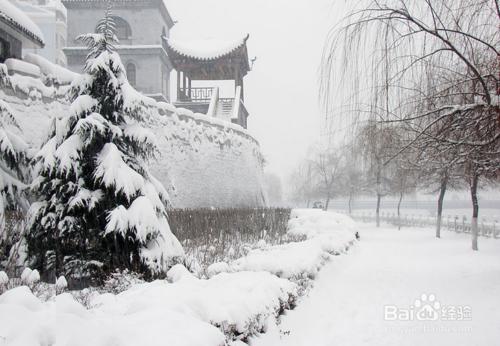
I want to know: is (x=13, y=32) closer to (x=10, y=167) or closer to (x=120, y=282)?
(x=10, y=167)

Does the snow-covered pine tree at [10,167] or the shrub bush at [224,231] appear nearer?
the snow-covered pine tree at [10,167]

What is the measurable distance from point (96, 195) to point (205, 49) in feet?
58.0

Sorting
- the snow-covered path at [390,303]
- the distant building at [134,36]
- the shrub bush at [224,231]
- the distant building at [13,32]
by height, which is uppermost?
the distant building at [134,36]

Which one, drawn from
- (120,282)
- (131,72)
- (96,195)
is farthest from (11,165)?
(131,72)

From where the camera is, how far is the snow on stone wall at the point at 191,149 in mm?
10750

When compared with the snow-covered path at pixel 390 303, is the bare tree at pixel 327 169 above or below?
above

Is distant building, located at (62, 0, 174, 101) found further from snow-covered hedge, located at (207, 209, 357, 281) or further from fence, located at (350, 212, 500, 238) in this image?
snow-covered hedge, located at (207, 209, 357, 281)

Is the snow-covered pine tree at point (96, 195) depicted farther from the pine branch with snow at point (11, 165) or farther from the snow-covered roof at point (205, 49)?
the snow-covered roof at point (205, 49)

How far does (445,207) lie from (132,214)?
57.2m

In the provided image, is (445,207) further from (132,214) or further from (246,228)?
(132,214)

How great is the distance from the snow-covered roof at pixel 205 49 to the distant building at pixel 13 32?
11.2 m

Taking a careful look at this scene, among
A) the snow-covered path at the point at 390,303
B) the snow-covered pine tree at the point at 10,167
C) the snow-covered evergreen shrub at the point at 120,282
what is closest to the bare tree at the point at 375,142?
the snow-covered path at the point at 390,303

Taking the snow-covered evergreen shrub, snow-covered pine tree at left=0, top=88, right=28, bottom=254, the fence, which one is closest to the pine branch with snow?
snow-covered pine tree at left=0, top=88, right=28, bottom=254

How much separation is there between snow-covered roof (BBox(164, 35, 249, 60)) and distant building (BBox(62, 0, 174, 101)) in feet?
11.5
